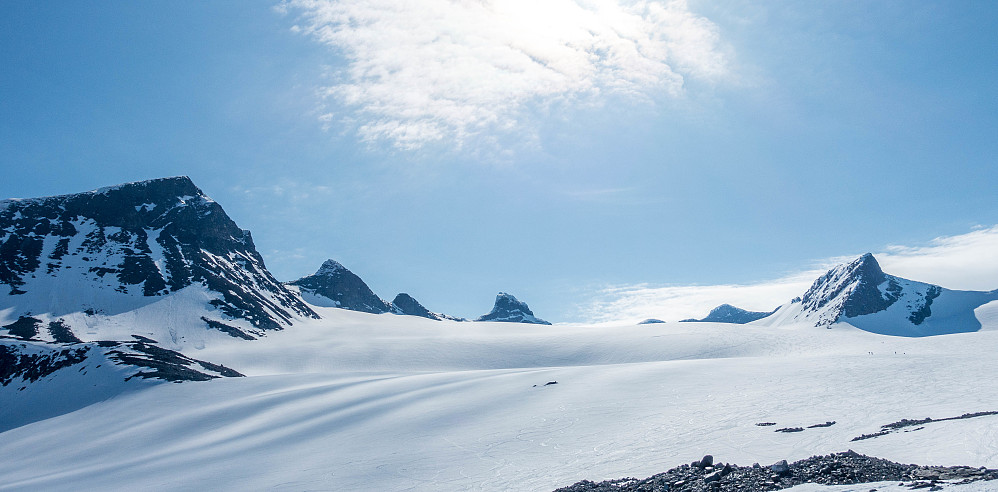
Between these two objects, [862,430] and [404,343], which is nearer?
[862,430]

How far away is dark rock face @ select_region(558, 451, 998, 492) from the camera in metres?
12.9

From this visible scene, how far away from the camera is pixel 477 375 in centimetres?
5459

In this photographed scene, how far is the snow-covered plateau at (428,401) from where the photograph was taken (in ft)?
77.4

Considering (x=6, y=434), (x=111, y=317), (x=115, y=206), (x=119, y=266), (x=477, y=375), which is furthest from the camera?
(x=115, y=206)

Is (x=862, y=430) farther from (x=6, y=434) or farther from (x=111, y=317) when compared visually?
(x=111, y=317)

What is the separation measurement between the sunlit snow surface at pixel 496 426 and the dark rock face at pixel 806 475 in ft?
4.76

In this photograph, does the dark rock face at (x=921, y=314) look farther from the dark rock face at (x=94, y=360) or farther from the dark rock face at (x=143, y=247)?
the dark rock face at (x=94, y=360)

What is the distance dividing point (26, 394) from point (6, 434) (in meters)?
11.4

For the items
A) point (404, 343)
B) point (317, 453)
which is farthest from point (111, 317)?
point (317, 453)

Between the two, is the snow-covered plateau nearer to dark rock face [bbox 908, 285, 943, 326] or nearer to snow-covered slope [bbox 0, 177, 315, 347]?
snow-covered slope [bbox 0, 177, 315, 347]

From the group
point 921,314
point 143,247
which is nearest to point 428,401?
point 143,247

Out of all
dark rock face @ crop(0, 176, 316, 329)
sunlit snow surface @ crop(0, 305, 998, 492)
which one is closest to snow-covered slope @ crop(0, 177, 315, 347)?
dark rock face @ crop(0, 176, 316, 329)

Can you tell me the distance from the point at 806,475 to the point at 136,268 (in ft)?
440

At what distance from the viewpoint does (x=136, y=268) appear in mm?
116688
